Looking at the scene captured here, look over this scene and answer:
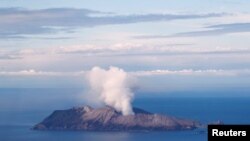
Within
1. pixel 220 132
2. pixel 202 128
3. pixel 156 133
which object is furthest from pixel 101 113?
pixel 220 132

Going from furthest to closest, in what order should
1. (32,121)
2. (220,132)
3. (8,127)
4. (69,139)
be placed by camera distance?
1. (32,121)
2. (8,127)
3. (69,139)
4. (220,132)

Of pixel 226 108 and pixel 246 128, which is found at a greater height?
pixel 226 108

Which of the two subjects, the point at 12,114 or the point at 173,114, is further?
the point at 173,114

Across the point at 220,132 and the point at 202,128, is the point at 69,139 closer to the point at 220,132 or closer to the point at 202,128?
the point at 202,128

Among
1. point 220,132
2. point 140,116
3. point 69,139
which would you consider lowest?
point 220,132

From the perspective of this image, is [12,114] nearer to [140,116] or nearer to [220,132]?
[140,116]

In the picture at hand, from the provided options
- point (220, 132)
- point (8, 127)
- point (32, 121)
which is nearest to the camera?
point (220, 132)
